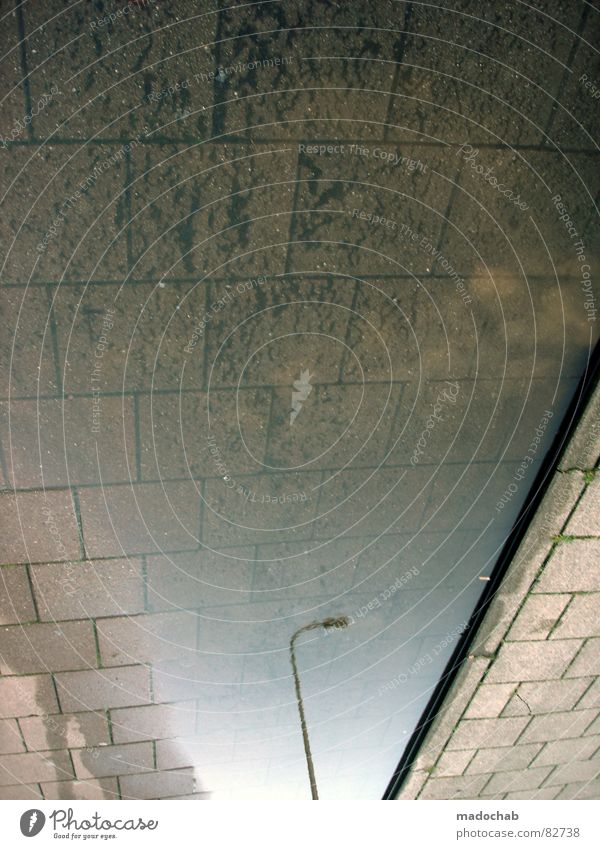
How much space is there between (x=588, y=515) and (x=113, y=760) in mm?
1408

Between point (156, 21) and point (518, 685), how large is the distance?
5.64ft

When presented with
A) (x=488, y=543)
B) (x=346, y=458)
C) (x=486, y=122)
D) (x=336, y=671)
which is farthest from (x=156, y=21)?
(x=336, y=671)

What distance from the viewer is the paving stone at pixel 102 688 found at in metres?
1.42

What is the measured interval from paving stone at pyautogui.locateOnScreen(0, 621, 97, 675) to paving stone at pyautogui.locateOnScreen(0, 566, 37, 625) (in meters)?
0.03

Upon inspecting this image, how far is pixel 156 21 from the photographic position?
0.76 m

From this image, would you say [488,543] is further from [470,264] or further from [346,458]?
[470,264]

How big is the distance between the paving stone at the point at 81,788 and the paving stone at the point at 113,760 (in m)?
0.03

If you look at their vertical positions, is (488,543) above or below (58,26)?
below

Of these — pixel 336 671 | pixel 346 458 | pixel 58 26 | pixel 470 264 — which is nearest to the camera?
pixel 58 26

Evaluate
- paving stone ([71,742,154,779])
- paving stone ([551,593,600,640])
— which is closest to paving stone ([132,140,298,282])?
paving stone ([551,593,600,640])

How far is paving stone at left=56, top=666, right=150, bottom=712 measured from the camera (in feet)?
4.67

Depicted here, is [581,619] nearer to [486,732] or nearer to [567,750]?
[486,732]

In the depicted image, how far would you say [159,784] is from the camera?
1752 mm

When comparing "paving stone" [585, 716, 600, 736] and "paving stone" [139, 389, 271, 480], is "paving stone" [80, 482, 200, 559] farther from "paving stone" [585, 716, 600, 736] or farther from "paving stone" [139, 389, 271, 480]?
"paving stone" [585, 716, 600, 736]
